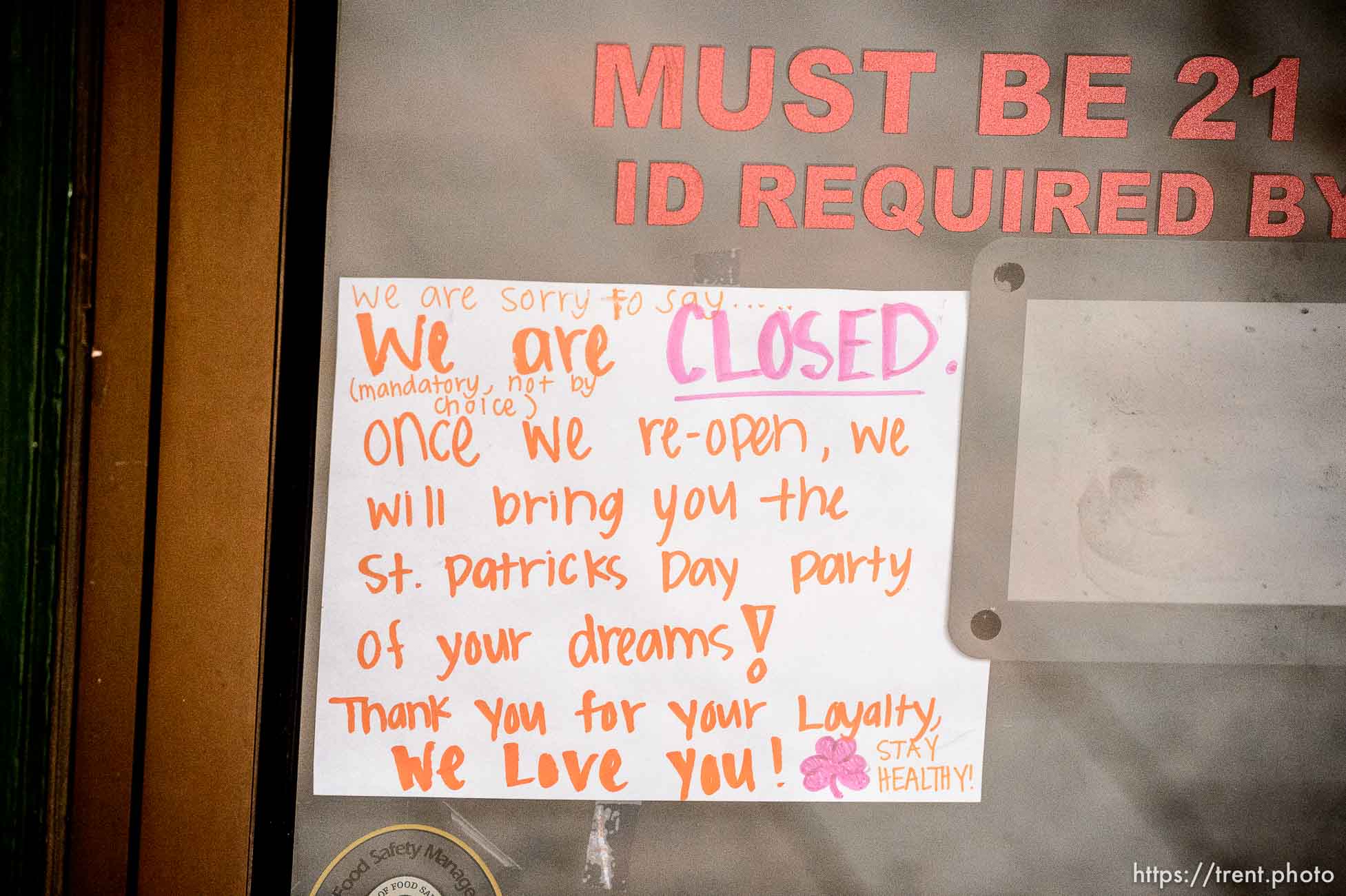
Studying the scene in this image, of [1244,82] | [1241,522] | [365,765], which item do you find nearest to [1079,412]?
[1241,522]

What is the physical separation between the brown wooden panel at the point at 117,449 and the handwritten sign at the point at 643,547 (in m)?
0.17

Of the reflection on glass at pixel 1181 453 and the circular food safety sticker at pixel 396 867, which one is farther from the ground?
the reflection on glass at pixel 1181 453

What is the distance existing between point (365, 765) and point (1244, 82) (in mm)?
995

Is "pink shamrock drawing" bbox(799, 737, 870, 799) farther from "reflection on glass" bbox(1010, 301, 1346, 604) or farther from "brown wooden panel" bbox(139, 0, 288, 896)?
"brown wooden panel" bbox(139, 0, 288, 896)

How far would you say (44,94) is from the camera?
27.0 inches

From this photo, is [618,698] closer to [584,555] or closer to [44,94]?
[584,555]

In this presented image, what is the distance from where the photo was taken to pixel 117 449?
2.32 feet

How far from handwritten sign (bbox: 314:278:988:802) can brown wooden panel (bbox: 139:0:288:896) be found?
72 millimetres

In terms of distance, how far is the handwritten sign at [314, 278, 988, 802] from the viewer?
2.34 feet

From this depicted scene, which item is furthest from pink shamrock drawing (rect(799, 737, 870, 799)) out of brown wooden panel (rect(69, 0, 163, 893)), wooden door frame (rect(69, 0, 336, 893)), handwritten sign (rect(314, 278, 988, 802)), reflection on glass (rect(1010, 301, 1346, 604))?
brown wooden panel (rect(69, 0, 163, 893))

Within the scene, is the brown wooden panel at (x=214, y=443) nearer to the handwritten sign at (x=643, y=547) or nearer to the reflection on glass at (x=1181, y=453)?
the handwritten sign at (x=643, y=547)

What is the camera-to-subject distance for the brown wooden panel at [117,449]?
0.70 m

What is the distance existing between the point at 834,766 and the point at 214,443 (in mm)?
625

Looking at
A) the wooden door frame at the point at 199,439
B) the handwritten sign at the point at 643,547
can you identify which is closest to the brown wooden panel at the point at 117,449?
the wooden door frame at the point at 199,439
